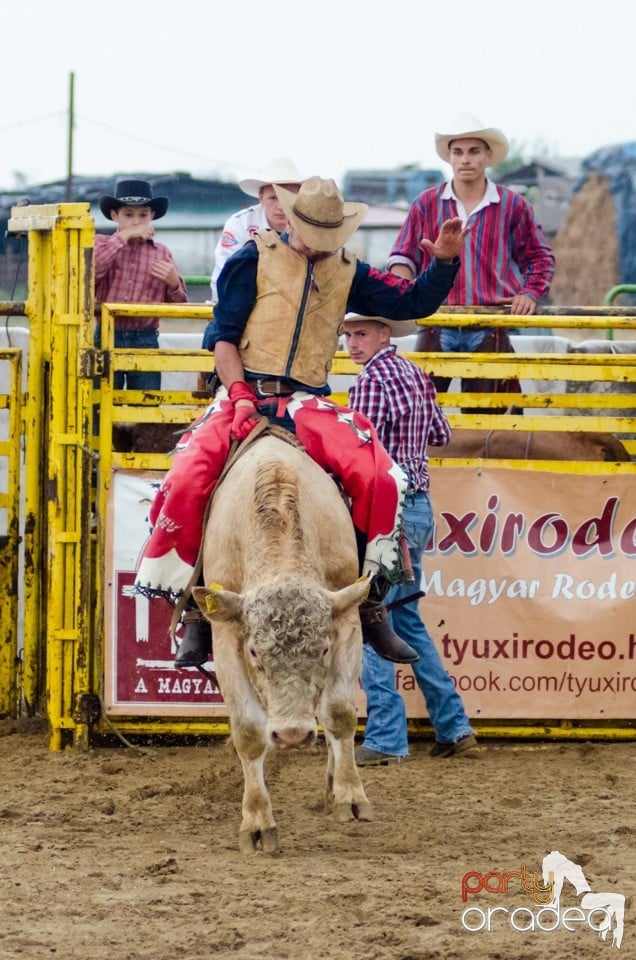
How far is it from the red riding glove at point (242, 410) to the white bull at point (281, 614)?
77mm

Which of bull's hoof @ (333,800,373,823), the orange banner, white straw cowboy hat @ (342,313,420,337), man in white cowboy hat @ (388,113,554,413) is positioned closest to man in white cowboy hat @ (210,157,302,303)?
man in white cowboy hat @ (388,113,554,413)

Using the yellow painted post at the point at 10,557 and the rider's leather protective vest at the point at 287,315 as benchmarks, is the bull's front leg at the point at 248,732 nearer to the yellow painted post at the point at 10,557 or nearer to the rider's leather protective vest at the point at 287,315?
the rider's leather protective vest at the point at 287,315

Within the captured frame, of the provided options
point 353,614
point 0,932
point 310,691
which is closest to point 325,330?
point 353,614

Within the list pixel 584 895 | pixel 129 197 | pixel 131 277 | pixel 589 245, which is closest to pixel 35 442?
pixel 131 277

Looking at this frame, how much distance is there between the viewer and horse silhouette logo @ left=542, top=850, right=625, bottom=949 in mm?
3902

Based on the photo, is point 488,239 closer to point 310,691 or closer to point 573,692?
point 573,692

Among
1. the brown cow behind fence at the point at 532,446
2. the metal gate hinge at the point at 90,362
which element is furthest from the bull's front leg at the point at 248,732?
the brown cow behind fence at the point at 532,446

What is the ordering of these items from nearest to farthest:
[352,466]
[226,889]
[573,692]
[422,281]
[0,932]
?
1. [0,932]
2. [226,889]
3. [352,466]
4. [422,281]
5. [573,692]

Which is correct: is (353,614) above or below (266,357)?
below

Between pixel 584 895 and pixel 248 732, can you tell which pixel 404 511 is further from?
pixel 584 895

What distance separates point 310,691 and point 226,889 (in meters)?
0.67

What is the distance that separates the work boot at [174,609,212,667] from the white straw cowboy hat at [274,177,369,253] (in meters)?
1.51

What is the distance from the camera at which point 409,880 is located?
4469 millimetres

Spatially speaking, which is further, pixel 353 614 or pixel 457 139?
pixel 457 139
